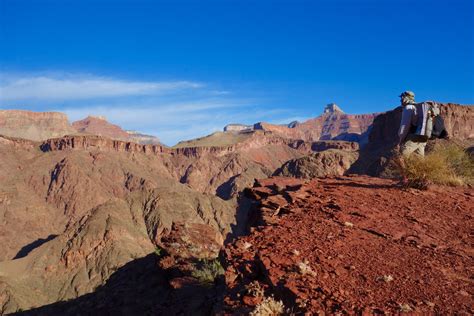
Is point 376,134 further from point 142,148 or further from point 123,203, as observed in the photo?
point 142,148

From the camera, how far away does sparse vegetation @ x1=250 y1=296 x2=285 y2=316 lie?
14.5ft

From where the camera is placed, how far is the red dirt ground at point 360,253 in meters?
4.50

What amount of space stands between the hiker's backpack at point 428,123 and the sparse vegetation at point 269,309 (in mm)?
6809

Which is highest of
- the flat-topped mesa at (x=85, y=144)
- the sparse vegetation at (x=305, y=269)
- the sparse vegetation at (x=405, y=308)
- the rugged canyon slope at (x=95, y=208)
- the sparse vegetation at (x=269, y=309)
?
the flat-topped mesa at (x=85, y=144)

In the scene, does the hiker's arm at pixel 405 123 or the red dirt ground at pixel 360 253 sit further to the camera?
the hiker's arm at pixel 405 123

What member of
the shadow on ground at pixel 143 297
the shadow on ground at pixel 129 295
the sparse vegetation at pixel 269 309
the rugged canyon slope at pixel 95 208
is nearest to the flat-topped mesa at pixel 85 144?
the rugged canyon slope at pixel 95 208

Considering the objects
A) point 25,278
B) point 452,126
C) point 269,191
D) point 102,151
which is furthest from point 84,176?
point 269,191

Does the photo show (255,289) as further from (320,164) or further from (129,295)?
(320,164)

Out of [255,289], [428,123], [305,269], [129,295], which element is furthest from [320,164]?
[255,289]

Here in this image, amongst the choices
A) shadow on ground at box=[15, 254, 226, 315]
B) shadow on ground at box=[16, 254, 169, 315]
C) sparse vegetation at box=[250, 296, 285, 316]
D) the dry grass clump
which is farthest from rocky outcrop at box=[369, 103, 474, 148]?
sparse vegetation at box=[250, 296, 285, 316]

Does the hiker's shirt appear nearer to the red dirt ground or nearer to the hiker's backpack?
the hiker's backpack

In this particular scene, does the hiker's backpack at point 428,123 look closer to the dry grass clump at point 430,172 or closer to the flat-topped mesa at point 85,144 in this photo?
the dry grass clump at point 430,172

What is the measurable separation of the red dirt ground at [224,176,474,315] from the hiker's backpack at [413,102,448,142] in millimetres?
1477

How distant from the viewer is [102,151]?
166m
